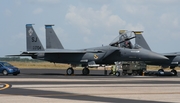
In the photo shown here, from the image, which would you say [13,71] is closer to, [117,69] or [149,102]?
Result: [117,69]

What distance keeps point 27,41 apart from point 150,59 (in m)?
12.6

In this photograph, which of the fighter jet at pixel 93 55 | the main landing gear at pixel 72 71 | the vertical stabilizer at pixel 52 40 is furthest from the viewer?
the vertical stabilizer at pixel 52 40

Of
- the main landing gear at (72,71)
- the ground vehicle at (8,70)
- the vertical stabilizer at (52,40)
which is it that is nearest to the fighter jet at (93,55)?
the main landing gear at (72,71)

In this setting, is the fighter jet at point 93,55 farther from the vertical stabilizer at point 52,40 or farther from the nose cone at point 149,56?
the vertical stabilizer at point 52,40

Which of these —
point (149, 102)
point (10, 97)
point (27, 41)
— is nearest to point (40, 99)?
point (10, 97)

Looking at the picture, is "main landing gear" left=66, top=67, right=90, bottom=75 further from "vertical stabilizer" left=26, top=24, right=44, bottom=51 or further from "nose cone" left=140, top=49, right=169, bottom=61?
"nose cone" left=140, top=49, right=169, bottom=61

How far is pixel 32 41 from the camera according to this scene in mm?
42500

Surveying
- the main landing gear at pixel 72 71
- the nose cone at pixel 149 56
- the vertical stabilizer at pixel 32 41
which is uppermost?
the vertical stabilizer at pixel 32 41

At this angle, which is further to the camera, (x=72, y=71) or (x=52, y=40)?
(x=52, y=40)

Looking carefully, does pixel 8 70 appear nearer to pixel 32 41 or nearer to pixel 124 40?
pixel 32 41

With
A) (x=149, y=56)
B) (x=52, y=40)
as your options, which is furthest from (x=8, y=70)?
(x=149, y=56)

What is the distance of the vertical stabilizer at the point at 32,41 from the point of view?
42344 millimetres

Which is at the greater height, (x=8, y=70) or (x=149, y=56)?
(x=149, y=56)

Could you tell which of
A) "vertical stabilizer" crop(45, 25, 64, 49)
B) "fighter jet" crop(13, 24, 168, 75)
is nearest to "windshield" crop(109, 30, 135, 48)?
"fighter jet" crop(13, 24, 168, 75)
